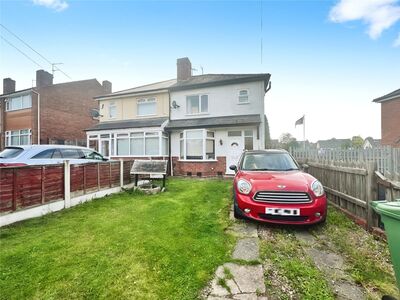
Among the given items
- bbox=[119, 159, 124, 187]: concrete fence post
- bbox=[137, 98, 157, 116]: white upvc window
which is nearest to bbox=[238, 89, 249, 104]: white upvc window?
bbox=[137, 98, 157, 116]: white upvc window

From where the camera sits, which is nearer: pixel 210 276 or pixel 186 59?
pixel 210 276

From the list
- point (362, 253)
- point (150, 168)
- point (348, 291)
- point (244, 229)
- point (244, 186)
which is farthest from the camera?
point (150, 168)

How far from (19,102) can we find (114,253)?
25.9 meters

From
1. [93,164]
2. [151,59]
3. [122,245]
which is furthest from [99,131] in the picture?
[122,245]

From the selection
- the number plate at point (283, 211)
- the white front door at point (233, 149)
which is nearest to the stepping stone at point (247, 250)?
the number plate at point (283, 211)

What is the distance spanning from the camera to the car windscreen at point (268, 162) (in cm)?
560

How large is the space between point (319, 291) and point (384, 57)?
1334 cm

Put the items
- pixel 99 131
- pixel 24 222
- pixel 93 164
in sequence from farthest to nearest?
1. pixel 99 131
2. pixel 93 164
3. pixel 24 222

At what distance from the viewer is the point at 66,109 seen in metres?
21.5

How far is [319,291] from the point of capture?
8.02ft

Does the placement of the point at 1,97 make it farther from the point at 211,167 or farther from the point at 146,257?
the point at 146,257

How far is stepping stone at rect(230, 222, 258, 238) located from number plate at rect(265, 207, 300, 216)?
A: 0.50 m

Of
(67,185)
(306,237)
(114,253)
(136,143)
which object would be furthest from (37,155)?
(306,237)

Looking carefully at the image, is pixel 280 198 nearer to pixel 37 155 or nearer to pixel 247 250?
pixel 247 250
